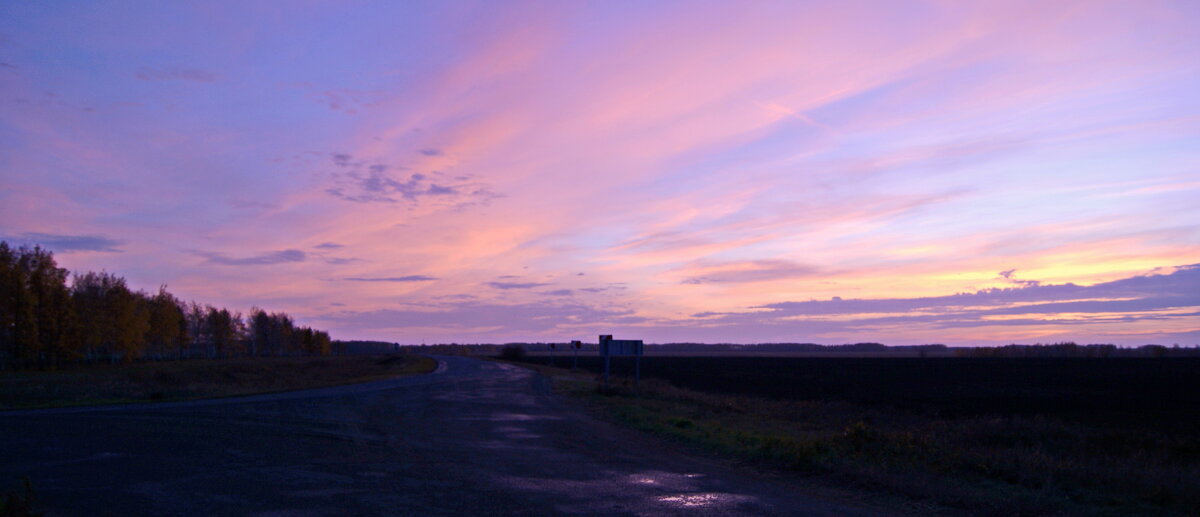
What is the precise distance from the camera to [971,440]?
720 inches

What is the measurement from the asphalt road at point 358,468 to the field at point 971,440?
1.42 metres

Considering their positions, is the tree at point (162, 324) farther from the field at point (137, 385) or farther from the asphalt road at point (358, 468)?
the asphalt road at point (358, 468)

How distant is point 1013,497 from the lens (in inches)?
369

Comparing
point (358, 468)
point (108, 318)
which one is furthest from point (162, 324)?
point (358, 468)

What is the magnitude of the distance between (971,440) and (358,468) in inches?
574

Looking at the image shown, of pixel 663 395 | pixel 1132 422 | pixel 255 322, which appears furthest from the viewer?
pixel 255 322

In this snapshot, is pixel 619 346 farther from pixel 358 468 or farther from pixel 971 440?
pixel 358 468

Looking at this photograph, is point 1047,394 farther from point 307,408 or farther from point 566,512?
point 566,512

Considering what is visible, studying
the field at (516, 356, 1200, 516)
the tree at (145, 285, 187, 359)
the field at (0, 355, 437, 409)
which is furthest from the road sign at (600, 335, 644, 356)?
the tree at (145, 285, 187, 359)

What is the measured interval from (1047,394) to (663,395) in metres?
26.0

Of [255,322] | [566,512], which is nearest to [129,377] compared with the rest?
[566,512]

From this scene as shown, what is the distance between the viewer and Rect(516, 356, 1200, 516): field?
955 cm

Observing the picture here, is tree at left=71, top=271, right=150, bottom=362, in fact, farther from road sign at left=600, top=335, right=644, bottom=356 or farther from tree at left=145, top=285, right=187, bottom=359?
road sign at left=600, top=335, right=644, bottom=356

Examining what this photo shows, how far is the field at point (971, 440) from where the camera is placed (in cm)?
955
